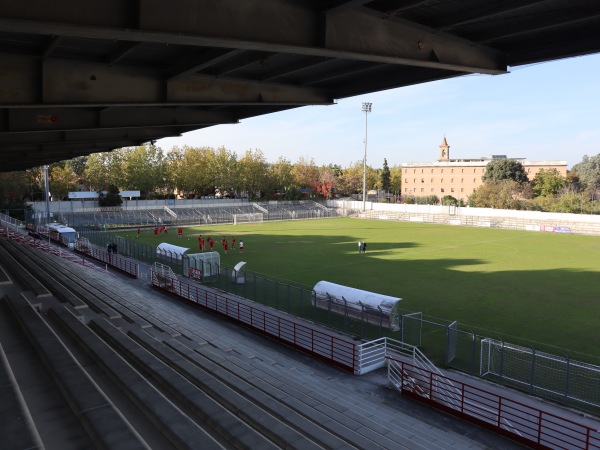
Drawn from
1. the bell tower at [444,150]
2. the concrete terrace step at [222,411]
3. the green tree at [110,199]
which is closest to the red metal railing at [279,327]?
the concrete terrace step at [222,411]

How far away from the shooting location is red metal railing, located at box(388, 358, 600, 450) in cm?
978

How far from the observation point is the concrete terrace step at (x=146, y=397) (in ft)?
17.0

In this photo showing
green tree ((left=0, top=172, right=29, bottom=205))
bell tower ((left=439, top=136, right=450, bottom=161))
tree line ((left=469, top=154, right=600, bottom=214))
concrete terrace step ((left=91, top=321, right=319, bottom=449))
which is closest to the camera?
concrete terrace step ((left=91, top=321, right=319, bottom=449))

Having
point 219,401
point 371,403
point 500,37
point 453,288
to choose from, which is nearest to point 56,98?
point 219,401

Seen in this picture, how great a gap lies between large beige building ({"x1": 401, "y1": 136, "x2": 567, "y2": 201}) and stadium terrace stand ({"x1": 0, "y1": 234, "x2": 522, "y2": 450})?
106875 millimetres

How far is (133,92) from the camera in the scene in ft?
31.0

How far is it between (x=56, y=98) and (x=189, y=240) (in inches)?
1527

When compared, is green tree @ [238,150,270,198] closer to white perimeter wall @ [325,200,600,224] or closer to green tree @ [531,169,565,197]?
white perimeter wall @ [325,200,600,224]

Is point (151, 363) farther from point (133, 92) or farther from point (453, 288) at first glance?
point (453, 288)

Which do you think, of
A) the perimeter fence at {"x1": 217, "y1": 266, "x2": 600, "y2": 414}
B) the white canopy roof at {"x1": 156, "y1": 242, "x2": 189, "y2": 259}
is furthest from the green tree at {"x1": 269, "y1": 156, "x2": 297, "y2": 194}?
the perimeter fence at {"x1": 217, "y1": 266, "x2": 600, "y2": 414}

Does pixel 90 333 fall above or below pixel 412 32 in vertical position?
below

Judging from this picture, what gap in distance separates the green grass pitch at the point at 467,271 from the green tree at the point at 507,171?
142ft

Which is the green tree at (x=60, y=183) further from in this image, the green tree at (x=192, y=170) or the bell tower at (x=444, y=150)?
the bell tower at (x=444, y=150)

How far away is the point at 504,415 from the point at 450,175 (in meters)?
109
